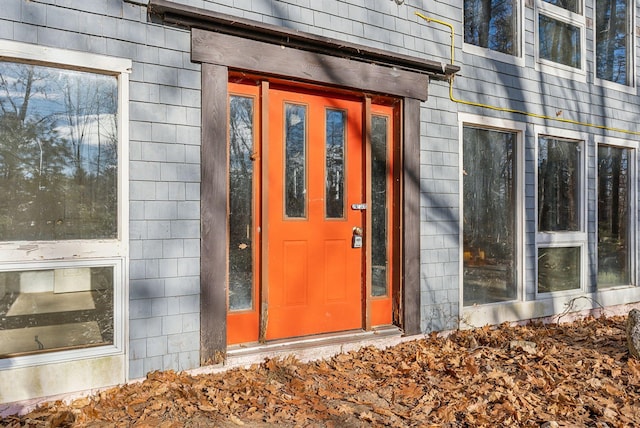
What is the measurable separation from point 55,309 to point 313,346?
1.95 meters

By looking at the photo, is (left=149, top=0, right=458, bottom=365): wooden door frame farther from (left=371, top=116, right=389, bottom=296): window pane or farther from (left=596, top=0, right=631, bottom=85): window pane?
(left=596, top=0, right=631, bottom=85): window pane

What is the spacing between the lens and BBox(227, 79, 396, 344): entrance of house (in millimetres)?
3771

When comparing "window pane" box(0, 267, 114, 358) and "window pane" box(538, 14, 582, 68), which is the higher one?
"window pane" box(538, 14, 582, 68)

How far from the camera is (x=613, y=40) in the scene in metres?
6.25

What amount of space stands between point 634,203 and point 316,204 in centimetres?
487

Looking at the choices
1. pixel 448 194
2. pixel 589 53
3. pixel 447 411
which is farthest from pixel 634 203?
pixel 447 411

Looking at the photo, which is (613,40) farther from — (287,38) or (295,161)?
(295,161)

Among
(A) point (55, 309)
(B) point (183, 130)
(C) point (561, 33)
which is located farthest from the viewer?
(C) point (561, 33)

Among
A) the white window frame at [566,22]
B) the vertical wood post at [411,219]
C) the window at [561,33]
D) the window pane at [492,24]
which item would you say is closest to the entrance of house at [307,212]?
the vertical wood post at [411,219]

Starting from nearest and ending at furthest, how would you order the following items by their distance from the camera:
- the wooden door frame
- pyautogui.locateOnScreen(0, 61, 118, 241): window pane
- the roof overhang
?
pyautogui.locateOnScreen(0, 61, 118, 241): window pane, the roof overhang, the wooden door frame

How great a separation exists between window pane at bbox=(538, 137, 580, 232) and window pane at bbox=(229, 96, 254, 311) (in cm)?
354

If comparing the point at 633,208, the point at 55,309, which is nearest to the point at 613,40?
the point at 633,208

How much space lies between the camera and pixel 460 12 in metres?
4.80

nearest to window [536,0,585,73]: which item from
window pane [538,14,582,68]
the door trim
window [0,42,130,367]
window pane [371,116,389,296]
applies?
window pane [538,14,582,68]
